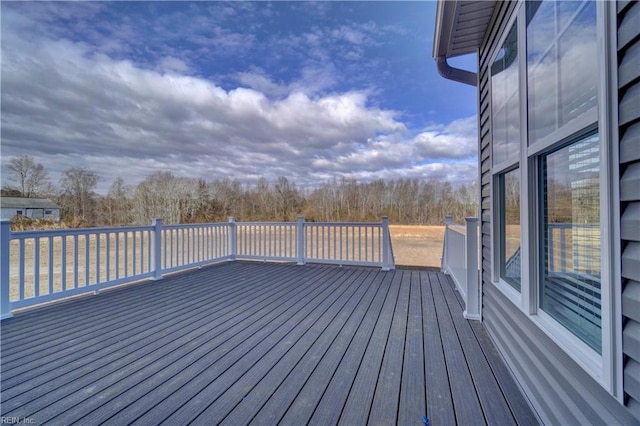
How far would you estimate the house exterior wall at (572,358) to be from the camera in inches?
30.1

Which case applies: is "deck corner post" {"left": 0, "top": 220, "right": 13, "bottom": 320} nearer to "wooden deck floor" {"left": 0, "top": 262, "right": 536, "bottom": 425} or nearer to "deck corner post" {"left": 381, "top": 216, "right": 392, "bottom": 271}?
"wooden deck floor" {"left": 0, "top": 262, "right": 536, "bottom": 425}

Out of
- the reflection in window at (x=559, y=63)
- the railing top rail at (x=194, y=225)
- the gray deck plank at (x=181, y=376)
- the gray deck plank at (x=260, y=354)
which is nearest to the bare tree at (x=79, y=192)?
the railing top rail at (x=194, y=225)

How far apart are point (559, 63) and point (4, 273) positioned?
492cm

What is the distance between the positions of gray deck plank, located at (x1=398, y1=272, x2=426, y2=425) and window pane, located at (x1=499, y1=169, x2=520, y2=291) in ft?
2.89

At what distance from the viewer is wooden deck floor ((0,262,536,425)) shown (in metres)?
1.51

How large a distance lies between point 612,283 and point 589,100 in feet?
2.27

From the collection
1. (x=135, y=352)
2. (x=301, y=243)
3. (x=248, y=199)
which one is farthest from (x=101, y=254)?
(x=248, y=199)

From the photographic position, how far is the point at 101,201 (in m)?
12.4

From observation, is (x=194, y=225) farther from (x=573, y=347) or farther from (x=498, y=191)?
(x=573, y=347)

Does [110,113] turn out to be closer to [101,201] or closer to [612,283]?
[101,201]

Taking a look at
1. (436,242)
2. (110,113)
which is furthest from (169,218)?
(436,242)

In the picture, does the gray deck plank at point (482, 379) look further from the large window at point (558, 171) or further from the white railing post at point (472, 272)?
the large window at point (558, 171)

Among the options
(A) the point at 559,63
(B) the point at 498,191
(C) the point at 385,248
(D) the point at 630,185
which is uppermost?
(A) the point at 559,63

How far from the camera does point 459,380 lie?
5.90 feet
